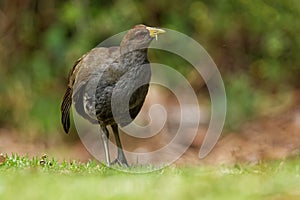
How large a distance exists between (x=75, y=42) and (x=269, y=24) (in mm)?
2994

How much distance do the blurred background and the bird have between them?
5058 mm

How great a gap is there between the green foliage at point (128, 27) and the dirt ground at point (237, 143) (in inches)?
9.5

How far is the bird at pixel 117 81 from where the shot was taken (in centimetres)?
795

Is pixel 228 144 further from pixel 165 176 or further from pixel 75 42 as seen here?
pixel 165 176

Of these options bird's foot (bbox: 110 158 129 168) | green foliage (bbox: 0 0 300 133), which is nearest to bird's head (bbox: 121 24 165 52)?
bird's foot (bbox: 110 158 129 168)

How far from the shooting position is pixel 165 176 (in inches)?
272

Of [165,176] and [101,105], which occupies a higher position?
[101,105]

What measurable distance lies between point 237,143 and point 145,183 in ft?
23.1

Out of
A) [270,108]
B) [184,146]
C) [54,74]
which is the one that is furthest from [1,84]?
[270,108]

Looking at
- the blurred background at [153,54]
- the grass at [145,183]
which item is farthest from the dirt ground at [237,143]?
the grass at [145,183]

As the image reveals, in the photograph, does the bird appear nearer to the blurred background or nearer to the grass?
the grass

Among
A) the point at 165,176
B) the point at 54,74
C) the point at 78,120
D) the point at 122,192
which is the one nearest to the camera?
the point at 122,192

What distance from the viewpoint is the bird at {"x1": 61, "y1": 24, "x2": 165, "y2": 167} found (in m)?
7.95

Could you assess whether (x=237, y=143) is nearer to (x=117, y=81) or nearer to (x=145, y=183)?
(x=117, y=81)
